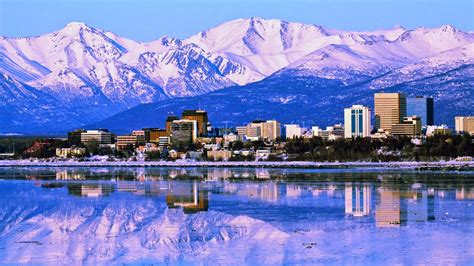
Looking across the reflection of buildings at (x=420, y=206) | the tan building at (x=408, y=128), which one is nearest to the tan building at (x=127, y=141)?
the tan building at (x=408, y=128)

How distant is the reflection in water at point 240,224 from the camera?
103ft

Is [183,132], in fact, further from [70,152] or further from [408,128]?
[408,128]

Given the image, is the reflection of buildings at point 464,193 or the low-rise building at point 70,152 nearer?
the reflection of buildings at point 464,193

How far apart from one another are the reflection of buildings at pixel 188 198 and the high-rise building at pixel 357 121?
124m

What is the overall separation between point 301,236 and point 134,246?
15.9 ft

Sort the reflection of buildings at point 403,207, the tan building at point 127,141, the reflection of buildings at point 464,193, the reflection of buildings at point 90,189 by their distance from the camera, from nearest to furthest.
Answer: the reflection of buildings at point 403,207
the reflection of buildings at point 464,193
the reflection of buildings at point 90,189
the tan building at point 127,141

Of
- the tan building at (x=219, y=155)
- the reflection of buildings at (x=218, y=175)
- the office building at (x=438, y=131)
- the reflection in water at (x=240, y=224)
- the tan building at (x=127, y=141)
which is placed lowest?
the reflection in water at (x=240, y=224)

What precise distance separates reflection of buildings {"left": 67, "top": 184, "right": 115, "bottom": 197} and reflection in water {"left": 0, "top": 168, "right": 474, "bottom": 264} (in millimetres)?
82

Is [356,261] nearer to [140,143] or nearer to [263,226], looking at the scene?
[263,226]

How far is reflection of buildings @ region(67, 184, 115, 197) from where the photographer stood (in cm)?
5557

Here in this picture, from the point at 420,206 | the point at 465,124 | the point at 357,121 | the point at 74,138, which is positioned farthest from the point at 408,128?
the point at 420,206

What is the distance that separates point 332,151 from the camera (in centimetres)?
11675

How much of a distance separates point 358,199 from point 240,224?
1098 cm

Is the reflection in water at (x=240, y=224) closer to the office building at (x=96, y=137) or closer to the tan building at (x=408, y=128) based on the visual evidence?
the tan building at (x=408, y=128)
